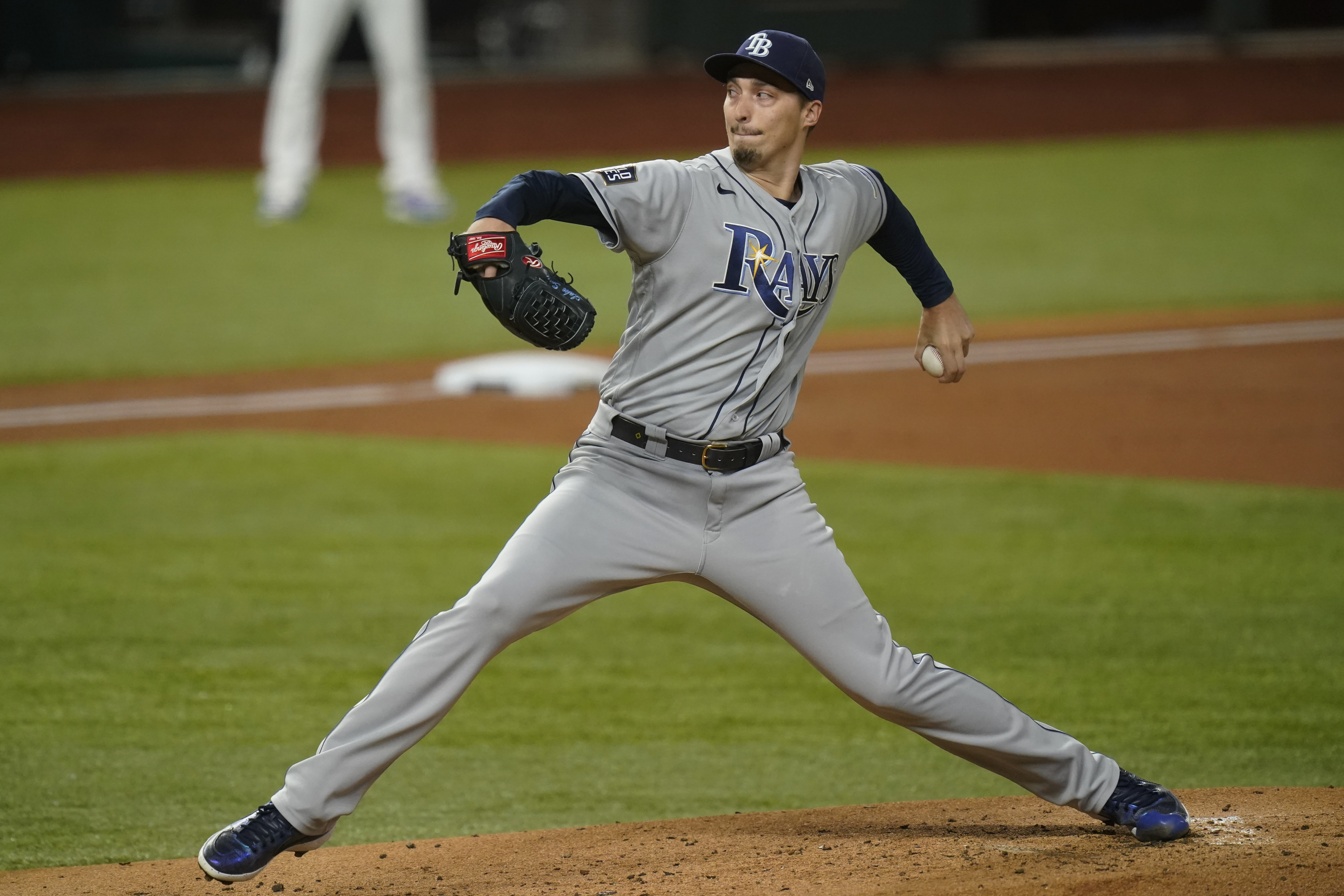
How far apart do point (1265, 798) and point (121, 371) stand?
24.4 feet

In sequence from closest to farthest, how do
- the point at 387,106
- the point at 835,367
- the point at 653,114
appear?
the point at 835,367, the point at 387,106, the point at 653,114

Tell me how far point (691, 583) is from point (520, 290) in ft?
2.64

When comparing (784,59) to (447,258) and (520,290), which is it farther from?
(447,258)

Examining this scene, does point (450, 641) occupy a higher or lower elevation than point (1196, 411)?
higher

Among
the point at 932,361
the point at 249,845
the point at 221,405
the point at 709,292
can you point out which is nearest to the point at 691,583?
the point at 709,292

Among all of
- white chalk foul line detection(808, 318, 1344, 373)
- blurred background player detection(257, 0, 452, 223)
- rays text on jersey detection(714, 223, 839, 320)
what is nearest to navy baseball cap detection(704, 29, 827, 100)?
rays text on jersey detection(714, 223, 839, 320)

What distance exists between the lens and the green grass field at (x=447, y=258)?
10203 mm

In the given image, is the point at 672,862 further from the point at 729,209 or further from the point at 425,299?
the point at 425,299

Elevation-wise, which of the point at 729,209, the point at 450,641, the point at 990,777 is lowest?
the point at 990,777

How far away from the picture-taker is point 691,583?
342cm

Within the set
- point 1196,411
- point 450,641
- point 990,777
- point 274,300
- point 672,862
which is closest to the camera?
point 450,641

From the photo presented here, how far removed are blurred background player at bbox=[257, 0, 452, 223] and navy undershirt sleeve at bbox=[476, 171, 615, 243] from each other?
8.91 metres

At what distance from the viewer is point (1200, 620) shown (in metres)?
5.31

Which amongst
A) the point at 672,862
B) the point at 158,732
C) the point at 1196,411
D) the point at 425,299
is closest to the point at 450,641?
the point at 672,862
